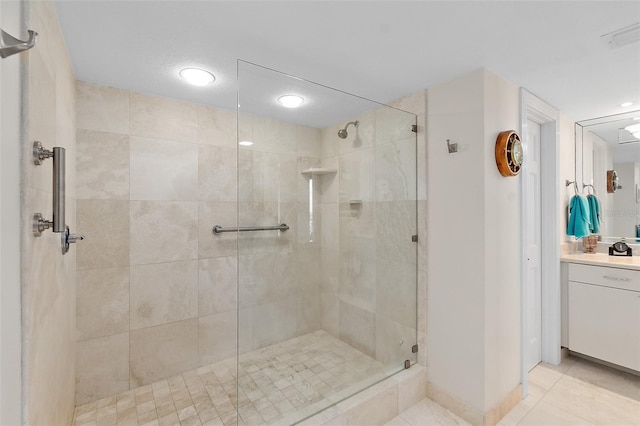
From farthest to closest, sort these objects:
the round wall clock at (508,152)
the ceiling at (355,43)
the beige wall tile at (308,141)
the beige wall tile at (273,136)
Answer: the round wall clock at (508,152) → the beige wall tile at (308,141) → the beige wall tile at (273,136) → the ceiling at (355,43)

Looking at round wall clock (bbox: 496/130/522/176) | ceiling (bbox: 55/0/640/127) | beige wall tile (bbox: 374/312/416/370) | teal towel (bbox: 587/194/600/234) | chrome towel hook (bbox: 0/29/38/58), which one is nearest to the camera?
chrome towel hook (bbox: 0/29/38/58)

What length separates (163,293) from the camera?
7.20 ft

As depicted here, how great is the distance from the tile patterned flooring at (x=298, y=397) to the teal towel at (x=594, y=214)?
131cm

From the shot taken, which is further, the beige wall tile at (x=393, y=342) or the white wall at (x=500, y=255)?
the beige wall tile at (x=393, y=342)

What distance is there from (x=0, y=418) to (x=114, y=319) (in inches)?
57.2

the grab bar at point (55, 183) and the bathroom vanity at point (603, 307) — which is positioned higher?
the grab bar at point (55, 183)

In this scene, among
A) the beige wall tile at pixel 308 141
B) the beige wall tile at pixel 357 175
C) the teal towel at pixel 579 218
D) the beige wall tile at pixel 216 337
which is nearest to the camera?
the beige wall tile at pixel 308 141

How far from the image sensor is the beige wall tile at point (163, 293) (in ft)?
6.89

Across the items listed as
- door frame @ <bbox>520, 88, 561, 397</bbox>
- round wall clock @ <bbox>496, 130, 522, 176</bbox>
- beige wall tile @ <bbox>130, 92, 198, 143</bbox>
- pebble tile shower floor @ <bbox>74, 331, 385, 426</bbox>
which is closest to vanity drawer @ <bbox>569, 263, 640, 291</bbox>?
door frame @ <bbox>520, 88, 561, 397</bbox>

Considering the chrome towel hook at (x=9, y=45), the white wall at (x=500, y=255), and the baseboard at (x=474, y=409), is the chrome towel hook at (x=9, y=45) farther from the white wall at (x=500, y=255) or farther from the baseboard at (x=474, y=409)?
the baseboard at (x=474, y=409)

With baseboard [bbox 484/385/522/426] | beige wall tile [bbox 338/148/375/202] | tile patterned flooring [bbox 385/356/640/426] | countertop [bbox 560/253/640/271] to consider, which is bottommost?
tile patterned flooring [bbox 385/356/640/426]

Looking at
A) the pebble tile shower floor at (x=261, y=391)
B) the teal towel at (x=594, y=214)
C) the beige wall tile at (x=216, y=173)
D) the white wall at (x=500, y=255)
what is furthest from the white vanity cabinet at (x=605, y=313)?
the beige wall tile at (x=216, y=173)

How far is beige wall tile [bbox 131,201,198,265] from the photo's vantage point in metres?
2.11

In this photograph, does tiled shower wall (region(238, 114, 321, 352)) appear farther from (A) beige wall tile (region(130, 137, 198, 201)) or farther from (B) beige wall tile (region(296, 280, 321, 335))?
(A) beige wall tile (region(130, 137, 198, 201))
